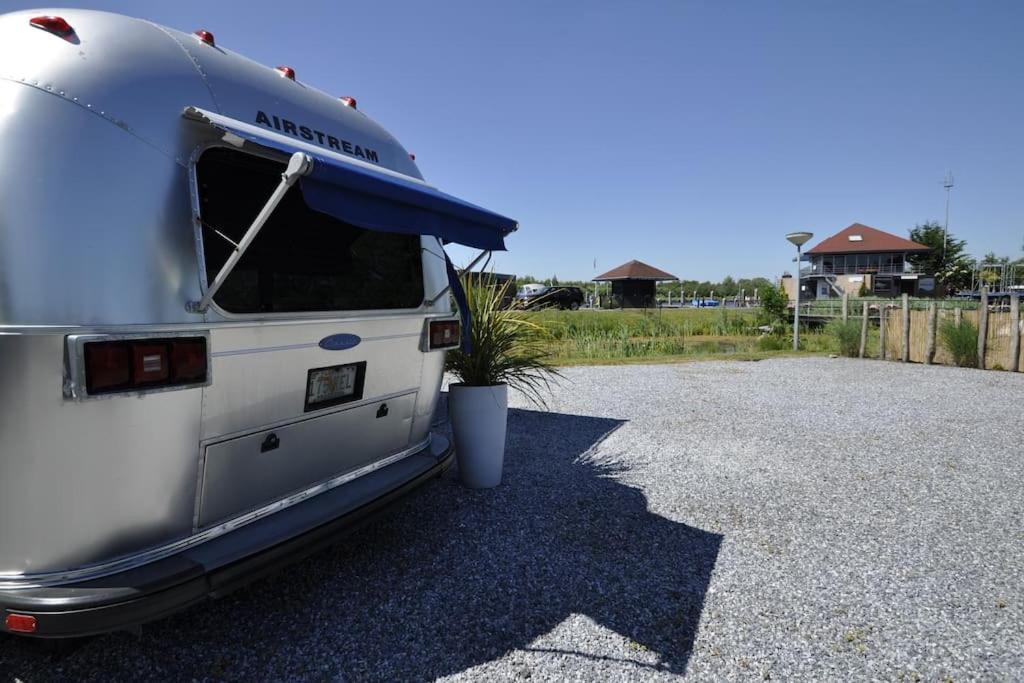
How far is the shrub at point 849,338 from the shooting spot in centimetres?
1415

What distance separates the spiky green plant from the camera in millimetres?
4371

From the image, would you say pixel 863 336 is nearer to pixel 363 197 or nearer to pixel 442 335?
pixel 442 335

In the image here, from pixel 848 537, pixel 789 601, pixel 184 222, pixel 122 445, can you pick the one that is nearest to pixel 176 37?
pixel 184 222

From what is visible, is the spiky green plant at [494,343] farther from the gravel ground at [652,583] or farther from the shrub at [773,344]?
the shrub at [773,344]

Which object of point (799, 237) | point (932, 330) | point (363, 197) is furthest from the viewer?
point (799, 237)

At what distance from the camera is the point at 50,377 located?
5.87 ft

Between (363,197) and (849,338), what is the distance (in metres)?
14.9

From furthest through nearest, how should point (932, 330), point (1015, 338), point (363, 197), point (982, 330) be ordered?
point (932, 330) < point (982, 330) < point (1015, 338) < point (363, 197)

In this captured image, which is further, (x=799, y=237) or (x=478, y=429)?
(x=799, y=237)

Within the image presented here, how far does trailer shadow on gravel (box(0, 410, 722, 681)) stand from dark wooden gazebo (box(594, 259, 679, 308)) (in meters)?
37.0

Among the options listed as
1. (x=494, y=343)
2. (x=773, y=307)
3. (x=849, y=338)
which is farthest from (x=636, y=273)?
(x=494, y=343)

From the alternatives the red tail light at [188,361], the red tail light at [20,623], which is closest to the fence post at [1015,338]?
the red tail light at [188,361]

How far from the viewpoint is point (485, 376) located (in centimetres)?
441

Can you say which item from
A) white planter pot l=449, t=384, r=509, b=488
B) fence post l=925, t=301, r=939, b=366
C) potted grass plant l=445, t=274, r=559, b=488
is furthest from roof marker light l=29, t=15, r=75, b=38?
fence post l=925, t=301, r=939, b=366
